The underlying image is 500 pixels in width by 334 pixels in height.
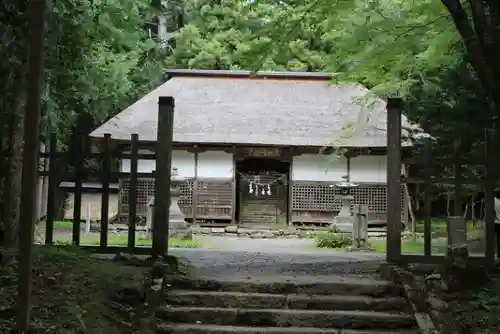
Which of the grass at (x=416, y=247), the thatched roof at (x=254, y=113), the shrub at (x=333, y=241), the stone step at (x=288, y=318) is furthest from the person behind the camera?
the thatched roof at (x=254, y=113)

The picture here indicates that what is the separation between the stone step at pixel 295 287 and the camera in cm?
579

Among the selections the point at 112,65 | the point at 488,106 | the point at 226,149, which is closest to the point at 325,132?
the point at 226,149

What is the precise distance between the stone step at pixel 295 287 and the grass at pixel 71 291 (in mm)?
567

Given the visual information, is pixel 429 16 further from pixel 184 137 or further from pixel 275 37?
pixel 184 137

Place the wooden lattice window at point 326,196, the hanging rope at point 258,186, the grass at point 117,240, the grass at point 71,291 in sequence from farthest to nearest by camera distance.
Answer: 1. the hanging rope at point 258,186
2. the wooden lattice window at point 326,196
3. the grass at point 117,240
4. the grass at point 71,291

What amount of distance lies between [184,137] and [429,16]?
38.1ft

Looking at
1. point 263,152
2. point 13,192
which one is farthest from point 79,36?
point 263,152

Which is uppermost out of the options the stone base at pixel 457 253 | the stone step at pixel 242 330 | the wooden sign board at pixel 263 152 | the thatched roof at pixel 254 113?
the thatched roof at pixel 254 113

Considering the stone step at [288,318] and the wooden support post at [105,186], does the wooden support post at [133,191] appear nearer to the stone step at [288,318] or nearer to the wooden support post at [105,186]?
the wooden support post at [105,186]

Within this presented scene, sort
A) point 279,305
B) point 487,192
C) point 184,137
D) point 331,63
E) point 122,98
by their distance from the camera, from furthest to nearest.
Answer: point 122,98
point 184,137
point 331,63
point 487,192
point 279,305

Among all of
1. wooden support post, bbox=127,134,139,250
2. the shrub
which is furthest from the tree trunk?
the shrub

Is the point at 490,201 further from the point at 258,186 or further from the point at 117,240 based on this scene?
the point at 258,186

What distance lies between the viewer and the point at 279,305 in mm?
5531

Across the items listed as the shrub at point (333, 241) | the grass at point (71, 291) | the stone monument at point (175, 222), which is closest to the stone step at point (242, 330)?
the grass at point (71, 291)
